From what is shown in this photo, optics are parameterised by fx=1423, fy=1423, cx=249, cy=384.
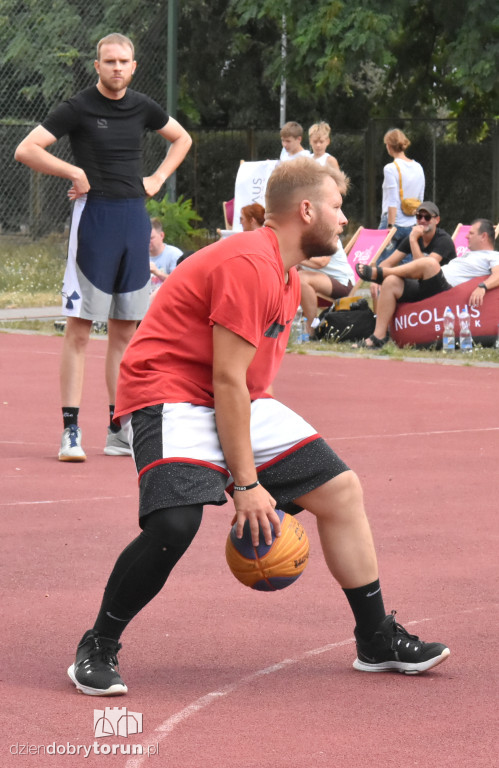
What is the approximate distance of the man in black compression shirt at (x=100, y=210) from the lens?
768 centimetres

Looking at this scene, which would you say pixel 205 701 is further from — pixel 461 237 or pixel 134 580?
pixel 461 237

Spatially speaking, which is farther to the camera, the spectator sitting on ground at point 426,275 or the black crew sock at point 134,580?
the spectator sitting on ground at point 426,275

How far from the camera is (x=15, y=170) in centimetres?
2206

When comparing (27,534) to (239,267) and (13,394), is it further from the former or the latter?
(13,394)

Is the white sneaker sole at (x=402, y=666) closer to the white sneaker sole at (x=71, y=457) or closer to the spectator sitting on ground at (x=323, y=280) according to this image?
the white sneaker sole at (x=71, y=457)

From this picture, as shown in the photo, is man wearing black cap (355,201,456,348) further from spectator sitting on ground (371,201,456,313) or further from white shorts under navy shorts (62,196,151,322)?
white shorts under navy shorts (62,196,151,322)

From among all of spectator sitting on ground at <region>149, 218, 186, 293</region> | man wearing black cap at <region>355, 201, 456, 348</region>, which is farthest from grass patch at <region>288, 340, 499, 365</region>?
spectator sitting on ground at <region>149, 218, 186, 293</region>

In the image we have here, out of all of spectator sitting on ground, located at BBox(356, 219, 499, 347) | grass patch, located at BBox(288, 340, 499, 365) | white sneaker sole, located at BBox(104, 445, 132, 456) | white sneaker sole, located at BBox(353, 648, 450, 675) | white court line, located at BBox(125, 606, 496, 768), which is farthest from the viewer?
spectator sitting on ground, located at BBox(356, 219, 499, 347)

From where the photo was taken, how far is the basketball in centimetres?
412

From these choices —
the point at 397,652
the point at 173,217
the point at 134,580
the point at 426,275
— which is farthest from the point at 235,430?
the point at 173,217

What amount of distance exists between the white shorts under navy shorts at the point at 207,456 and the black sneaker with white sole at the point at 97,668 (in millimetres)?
431

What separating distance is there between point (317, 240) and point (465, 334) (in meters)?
9.42

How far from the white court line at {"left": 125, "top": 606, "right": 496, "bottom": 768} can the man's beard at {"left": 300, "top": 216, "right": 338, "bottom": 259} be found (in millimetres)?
1265

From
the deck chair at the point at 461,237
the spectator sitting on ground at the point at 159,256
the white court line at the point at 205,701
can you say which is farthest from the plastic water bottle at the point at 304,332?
the white court line at the point at 205,701
